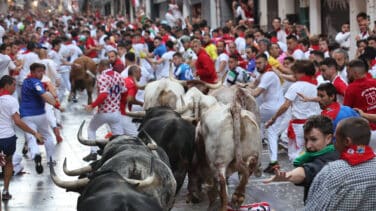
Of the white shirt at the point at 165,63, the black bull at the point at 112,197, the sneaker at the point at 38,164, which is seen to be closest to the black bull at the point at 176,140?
the sneaker at the point at 38,164

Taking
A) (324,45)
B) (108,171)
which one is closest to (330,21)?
(324,45)

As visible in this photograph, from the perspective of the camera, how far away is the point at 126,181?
20.0 feet

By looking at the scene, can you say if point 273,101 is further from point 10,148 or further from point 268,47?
point 10,148

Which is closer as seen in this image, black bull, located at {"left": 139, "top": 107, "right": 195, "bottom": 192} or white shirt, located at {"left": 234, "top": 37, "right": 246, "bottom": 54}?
black bull, located at {"left": 139, "top": 107, "right": 195, "bottom": 192}

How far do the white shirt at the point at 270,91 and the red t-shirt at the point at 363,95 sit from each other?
337 cm

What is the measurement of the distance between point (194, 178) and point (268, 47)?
601 cm

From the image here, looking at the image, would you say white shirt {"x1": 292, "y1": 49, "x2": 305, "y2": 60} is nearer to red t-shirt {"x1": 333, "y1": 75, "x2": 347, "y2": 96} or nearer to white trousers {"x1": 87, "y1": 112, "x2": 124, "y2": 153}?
white trousers {"x1": 87, "y1": 112, "x2": 124, "y2": 153}

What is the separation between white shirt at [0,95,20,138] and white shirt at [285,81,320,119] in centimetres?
391

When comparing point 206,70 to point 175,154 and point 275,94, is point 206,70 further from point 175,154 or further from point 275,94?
point 175,154

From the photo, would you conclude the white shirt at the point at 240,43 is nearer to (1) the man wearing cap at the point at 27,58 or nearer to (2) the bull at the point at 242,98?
(1) the man wearing cap at the point at 27,58

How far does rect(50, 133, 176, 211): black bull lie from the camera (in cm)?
573

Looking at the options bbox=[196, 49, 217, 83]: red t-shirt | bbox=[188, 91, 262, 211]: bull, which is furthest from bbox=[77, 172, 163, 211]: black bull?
bbox=[196, 49, 217, 83]: red t-shirt

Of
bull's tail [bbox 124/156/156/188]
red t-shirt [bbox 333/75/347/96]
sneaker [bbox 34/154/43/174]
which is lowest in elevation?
sneaker [bbox 34/154/43/174]

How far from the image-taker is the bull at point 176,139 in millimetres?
9820
